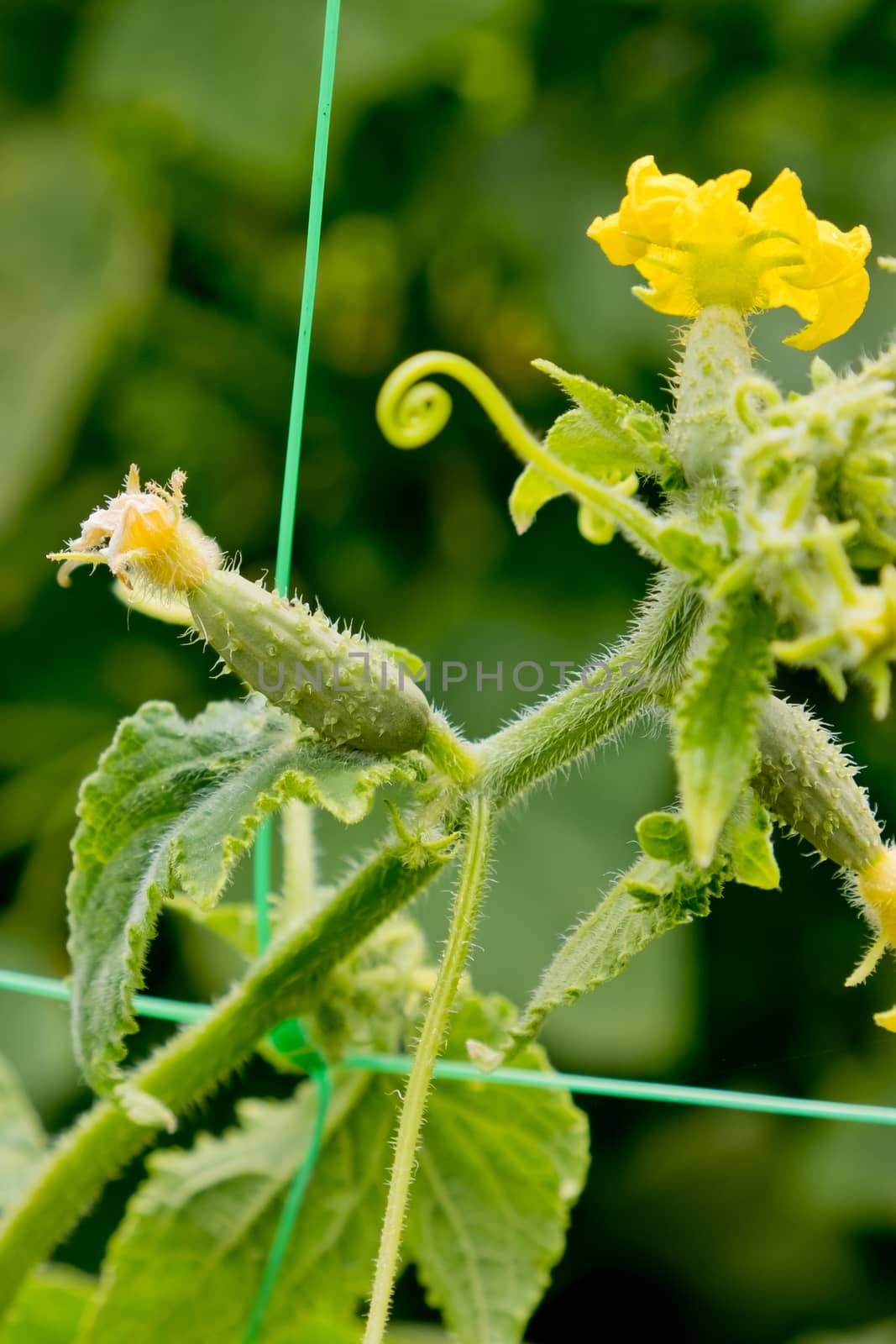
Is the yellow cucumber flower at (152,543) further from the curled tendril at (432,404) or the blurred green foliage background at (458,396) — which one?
the blurred green foliage background at (458,396)

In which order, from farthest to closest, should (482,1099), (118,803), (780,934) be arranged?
1. (780,934)
2. (482,1099)
3. (118,803)

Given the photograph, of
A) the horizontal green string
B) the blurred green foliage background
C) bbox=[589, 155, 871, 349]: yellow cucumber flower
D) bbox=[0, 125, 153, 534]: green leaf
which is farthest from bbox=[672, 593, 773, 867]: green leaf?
bbox=[0, 125, 153, 534]: green leaf

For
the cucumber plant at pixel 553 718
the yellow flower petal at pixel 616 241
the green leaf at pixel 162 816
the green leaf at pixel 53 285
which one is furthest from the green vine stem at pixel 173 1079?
the green leaf at pixel 53 285

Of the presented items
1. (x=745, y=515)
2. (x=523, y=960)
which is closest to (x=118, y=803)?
(x=745, y=515)

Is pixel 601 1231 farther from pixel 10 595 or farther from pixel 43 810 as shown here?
pixel 10 595

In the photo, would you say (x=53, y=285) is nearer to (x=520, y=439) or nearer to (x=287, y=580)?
(x=287, y=580)
